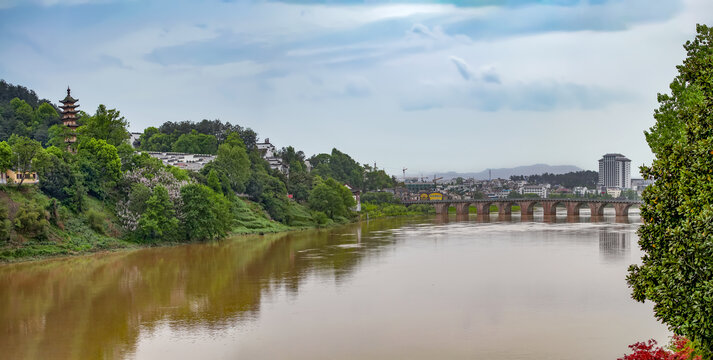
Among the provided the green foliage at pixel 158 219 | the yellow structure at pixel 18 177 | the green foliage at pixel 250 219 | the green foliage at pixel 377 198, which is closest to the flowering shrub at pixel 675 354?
the green foliage at pixel 158 219

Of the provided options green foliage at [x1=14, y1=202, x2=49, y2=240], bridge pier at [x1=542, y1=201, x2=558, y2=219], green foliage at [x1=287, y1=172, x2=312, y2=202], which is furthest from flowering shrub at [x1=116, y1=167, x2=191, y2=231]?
bridge pier at [x1=542, y1=201, x2=558, y2=219]

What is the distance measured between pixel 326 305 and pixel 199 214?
26.4m

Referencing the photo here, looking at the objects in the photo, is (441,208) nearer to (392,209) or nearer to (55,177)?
(392,209)

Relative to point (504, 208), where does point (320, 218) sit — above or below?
below

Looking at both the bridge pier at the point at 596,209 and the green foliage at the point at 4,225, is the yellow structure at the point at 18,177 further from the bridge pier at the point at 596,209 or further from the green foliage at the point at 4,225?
the bridge pier at the point at 596,209

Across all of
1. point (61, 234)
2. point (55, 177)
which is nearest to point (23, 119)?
point (55, 177)

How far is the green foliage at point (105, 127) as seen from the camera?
179 ft

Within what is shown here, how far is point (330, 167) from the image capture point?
4707 inches

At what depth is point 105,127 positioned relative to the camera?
2167 inches

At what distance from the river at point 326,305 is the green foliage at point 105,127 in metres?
17.2

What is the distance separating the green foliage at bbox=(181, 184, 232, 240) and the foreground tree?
1546 inches

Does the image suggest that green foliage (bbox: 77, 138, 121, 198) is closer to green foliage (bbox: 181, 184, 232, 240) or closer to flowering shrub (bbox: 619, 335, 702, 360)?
green foliage (bbox: 181, 184, 232, 240)

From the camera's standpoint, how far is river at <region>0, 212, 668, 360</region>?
720 inches

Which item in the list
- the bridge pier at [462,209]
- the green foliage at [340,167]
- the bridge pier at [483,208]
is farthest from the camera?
the green foliage at [340,167]
